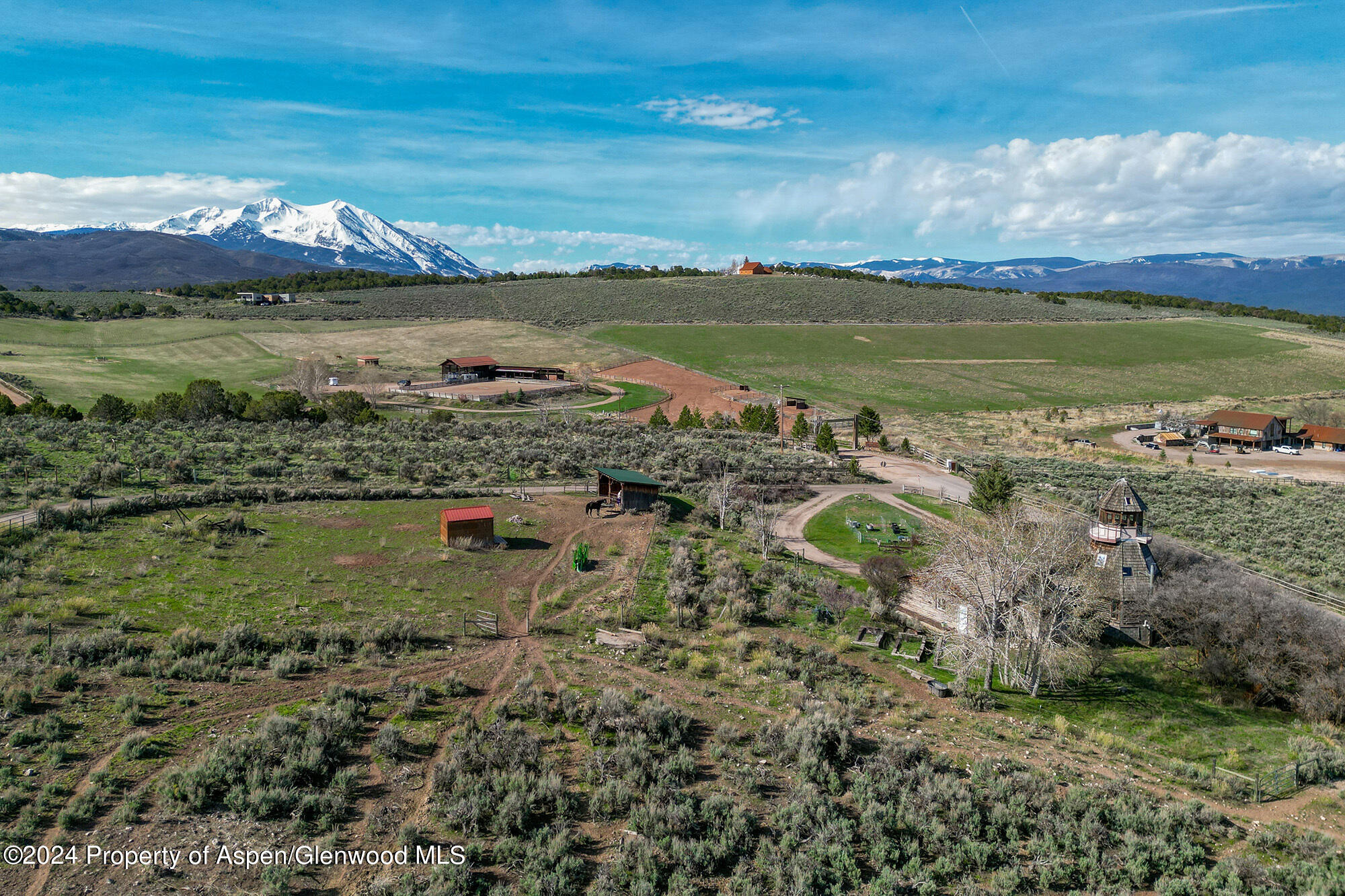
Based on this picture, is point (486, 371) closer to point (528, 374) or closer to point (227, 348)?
point (528, 374)

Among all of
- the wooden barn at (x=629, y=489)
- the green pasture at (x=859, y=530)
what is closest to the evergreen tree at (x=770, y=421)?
the green pasture at (x=859, y=530)

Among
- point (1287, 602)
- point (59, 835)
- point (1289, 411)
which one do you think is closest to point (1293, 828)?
point (1287, 602)

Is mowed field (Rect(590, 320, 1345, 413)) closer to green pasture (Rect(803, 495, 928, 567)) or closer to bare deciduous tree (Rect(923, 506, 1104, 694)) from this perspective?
green pasture (Rect(803, 495, 928, 567))

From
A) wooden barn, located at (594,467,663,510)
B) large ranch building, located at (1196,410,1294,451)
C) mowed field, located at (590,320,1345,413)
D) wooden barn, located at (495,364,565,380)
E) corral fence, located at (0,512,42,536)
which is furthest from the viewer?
wooden barn, located at (495,364,565,380)

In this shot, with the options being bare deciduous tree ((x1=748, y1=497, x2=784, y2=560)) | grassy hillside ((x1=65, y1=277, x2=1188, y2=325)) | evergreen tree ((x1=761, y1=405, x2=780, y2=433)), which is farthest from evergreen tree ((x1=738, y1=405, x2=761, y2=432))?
grassy hillside ((x1=65, y1=277, x2=1188, y2=325))

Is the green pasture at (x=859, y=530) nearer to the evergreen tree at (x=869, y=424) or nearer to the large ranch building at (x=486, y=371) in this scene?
the evergreen tree at (x=869, y=424)

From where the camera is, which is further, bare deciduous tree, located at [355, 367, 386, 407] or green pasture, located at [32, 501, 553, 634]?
bare deciduous tree, located at [355, 367, 386, 407]

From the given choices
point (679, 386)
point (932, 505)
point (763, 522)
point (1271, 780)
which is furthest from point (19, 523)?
point (679, 386)
